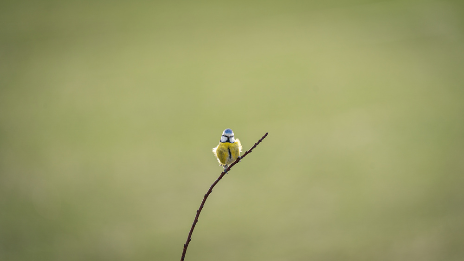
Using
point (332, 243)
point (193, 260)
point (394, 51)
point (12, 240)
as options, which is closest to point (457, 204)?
point (332, 243)

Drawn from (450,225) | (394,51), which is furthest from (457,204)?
(394,51)

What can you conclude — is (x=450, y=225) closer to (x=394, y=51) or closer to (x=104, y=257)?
(x=394, y=51)

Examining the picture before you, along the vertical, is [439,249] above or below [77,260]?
below

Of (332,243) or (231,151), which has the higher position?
(231,151)

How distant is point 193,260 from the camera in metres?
4.64

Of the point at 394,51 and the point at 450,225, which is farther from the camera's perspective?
the point at 394,51

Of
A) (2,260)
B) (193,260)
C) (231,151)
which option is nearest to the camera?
(231,151)

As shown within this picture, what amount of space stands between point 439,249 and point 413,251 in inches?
13.4

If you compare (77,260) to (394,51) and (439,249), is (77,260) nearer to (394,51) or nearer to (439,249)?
(439,249)

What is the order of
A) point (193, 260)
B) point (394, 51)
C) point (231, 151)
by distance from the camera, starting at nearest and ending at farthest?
point (231, 151) < point (193, 260) < point (394, 51)

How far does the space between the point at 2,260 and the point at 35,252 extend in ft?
1.35

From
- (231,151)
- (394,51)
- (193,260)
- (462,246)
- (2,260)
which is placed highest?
(394,51)

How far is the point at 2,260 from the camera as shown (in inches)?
171

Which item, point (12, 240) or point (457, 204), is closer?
point (12, 240)
